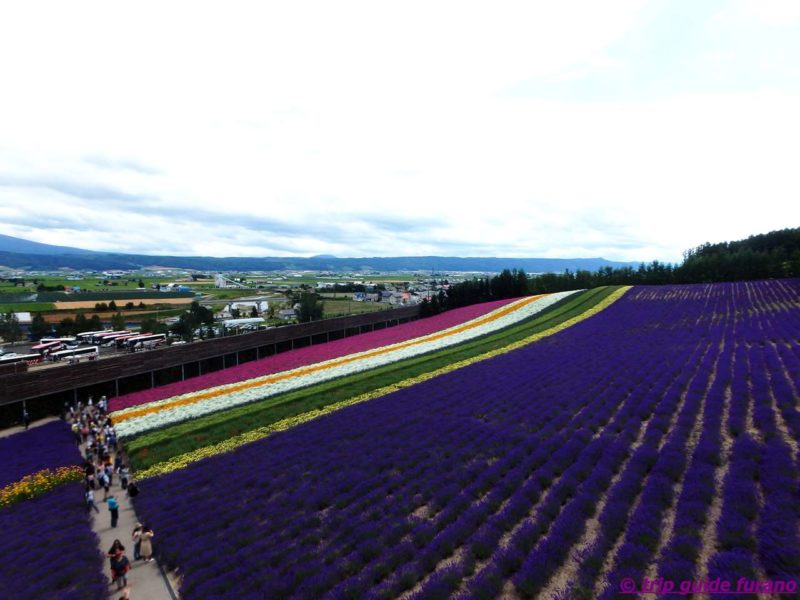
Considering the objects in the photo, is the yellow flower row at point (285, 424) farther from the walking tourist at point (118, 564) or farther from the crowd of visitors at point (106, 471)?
the walking tourist at point (118, 564)

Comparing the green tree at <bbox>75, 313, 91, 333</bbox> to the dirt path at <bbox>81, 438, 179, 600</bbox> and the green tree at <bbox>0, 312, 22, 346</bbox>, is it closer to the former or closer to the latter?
the green tree at <bbox>0, 312, 22, 346</bbox>

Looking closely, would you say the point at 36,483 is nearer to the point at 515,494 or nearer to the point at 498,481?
the point at 498,481

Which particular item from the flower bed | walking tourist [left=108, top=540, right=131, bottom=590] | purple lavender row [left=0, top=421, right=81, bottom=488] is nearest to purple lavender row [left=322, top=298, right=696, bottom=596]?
walking tourist [left=108, top=540, right=131, bottom=590]

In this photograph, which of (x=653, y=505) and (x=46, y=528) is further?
(x=46, y=528)

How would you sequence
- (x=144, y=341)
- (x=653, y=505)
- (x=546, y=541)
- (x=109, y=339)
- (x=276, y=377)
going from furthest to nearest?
(x=109, y=339) → (x=144, y=341) → (x=276, y=377) → (x=653, y=505) → (x=546, y=541)

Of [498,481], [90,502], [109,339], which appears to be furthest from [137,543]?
[109,339]

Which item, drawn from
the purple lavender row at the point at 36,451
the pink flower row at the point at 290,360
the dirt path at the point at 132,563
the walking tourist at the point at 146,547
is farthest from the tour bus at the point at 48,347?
the walking tourist at the point at 146,547

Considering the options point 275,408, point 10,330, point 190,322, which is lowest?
point 10,330

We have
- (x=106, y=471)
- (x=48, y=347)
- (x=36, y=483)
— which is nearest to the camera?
(x=106, y=471)

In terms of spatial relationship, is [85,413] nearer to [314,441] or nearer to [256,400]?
[256,400]
